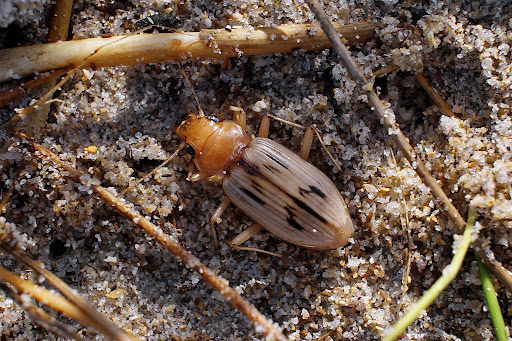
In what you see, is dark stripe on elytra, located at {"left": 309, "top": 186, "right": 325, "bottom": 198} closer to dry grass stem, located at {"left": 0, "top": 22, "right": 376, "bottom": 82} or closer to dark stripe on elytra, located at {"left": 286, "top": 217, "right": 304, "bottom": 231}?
dark stripe on elytra, located at {"left": 286, "top": 217, "right": 304, "bottom": 231}

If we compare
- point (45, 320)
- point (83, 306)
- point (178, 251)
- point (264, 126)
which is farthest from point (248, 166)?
point (45, 320)

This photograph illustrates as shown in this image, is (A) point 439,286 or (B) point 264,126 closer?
(A) point 439,286

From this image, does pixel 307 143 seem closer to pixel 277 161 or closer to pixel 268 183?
pixel 277 161

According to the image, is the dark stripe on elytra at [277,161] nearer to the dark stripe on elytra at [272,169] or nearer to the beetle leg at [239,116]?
the dark stripe on elytra at [272,169]

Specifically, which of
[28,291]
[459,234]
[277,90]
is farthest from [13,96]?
[459,234]

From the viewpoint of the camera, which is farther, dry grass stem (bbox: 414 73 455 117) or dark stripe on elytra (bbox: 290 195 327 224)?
dry grass stem (bbox: 414 73 455 117)

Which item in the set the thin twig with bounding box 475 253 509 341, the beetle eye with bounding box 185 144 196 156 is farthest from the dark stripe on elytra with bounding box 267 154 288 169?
the thin twig with bounding box 475 253 509 341
